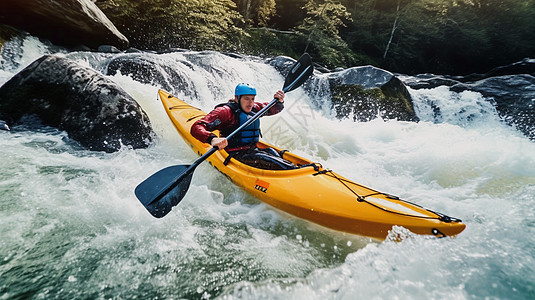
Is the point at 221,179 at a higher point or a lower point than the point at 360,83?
lower

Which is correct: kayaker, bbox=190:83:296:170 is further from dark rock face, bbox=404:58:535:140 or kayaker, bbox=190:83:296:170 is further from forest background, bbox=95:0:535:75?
forest background, bbox=95:0:535:75

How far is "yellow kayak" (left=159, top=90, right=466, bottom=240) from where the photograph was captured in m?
1.99

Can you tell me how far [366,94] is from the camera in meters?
7.13

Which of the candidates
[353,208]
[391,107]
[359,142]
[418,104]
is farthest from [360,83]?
[353,208]

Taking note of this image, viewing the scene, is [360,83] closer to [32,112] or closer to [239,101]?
[239,101]

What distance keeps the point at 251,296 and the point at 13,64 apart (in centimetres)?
592

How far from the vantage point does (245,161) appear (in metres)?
3.04

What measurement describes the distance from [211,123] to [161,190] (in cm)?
92

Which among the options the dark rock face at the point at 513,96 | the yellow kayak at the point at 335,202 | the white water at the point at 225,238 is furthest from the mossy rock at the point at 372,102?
the yellow kayak at the point at 335,202

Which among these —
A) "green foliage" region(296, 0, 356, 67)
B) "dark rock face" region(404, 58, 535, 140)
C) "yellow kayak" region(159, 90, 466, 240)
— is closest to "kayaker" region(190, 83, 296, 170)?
"yellow kayak" region(159, 90, 466, 240)

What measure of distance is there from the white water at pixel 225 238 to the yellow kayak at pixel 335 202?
0.12 m

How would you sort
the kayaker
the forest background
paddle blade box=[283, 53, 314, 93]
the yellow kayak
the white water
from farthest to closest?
1. the forest background
2. paddle blade box=[283, 53, 314, 93]
3. the kayaker
4. the yellow kayak
5. the white water

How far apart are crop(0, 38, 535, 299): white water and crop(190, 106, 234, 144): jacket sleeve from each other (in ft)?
1.98

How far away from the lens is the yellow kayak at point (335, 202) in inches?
78.4
